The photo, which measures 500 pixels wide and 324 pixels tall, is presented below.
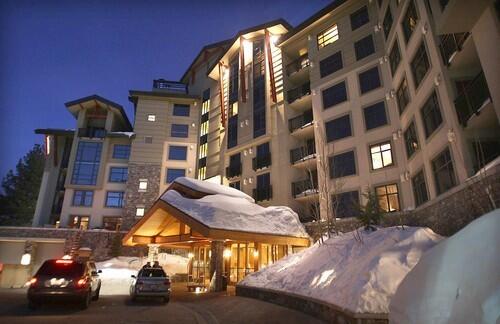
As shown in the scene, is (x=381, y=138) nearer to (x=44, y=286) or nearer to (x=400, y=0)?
(x=400, y=0)

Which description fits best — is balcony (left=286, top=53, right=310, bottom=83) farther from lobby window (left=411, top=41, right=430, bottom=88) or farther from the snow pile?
the snow pile

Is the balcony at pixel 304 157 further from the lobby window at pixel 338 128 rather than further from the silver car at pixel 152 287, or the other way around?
the silver car at pixel 152 287

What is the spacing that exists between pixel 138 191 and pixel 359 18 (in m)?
32.4

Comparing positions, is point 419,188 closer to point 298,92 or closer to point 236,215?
point 236,215

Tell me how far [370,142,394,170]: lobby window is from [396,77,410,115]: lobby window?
2.70 meters

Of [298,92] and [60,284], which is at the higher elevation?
[298,92]

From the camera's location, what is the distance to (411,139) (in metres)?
20.1

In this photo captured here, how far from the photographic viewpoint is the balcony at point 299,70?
30.8 m

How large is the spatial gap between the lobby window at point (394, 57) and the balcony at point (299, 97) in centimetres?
831

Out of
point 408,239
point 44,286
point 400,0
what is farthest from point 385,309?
point 400,0

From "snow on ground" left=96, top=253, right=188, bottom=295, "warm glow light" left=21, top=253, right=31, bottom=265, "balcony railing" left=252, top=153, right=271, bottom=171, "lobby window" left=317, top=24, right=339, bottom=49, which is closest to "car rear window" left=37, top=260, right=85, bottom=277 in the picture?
"snow on ground" left=96, top=253, right=188, bottom=295

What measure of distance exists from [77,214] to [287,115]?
1210 inches

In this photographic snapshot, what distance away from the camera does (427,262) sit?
6.48 meters

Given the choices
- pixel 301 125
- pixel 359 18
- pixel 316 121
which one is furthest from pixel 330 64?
pixel 301 125
